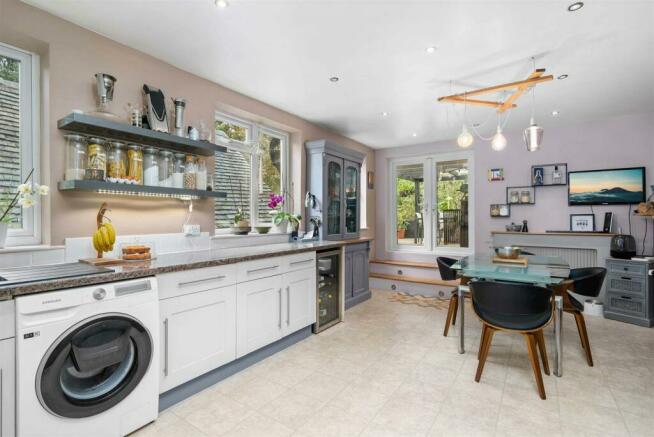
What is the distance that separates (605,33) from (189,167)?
10.8ft

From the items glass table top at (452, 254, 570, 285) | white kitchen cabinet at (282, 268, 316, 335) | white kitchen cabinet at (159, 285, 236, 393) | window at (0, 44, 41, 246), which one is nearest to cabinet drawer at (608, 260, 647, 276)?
glass table top at (452, 254, 570, 285)

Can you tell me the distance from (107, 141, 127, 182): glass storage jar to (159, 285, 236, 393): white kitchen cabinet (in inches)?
38.6

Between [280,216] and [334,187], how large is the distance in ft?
3.28

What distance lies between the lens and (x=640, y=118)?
13.3ft

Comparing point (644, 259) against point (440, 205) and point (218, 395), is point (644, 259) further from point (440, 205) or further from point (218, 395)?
point (218, 395)

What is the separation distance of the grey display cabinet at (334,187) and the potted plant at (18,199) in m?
2.74

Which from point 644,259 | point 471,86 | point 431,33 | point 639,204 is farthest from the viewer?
point 639,204

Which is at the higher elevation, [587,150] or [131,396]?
[587,150]

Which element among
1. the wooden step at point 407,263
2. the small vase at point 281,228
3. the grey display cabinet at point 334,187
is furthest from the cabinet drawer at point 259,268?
the wooden step at point 407,263

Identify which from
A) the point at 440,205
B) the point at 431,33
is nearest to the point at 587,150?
the point at 440,205

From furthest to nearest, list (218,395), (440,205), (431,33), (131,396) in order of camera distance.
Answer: (440,205) < (431,33) < (218,395) < (131,396)

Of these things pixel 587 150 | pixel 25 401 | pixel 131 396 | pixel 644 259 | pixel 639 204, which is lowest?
pixel 131 396

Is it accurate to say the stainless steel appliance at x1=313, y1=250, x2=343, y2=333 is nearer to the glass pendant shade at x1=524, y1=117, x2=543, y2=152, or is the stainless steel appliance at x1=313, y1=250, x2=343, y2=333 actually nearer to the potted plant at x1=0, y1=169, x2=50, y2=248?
the glass pendant shade at x1=524, y1=117, x2=543, y2=152

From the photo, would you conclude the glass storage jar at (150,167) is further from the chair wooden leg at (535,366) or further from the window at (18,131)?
the chair wooden leg at (535,366)
